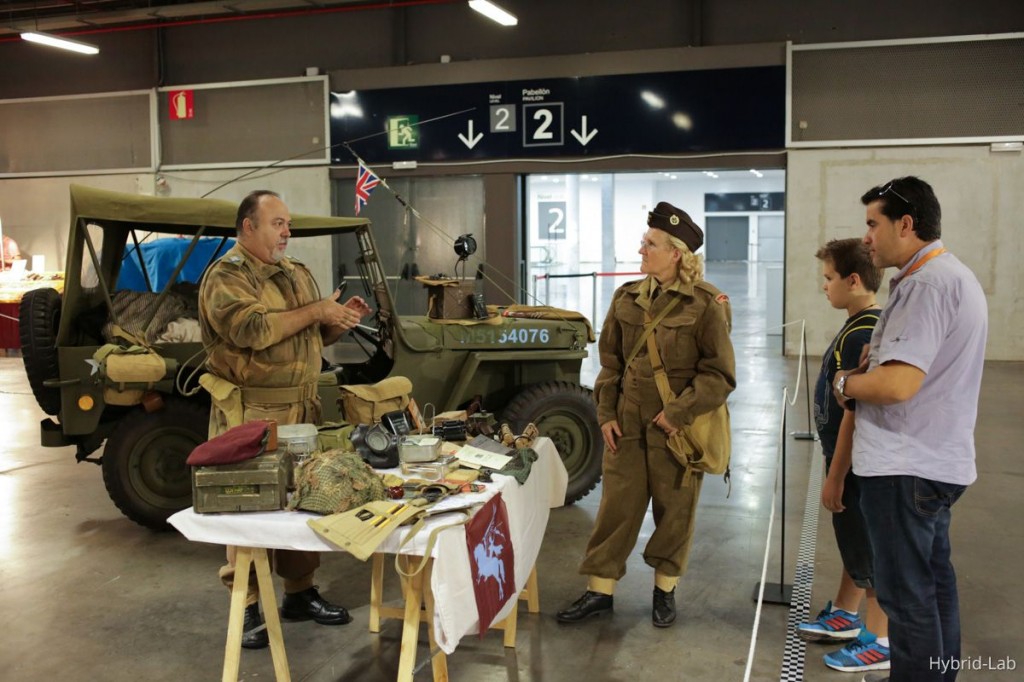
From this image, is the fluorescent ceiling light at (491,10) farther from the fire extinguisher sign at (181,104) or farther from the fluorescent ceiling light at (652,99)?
the fire extinguisher sign at (181,104)

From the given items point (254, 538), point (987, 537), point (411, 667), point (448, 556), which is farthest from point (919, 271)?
point (987, 537)

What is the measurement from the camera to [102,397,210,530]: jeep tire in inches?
192

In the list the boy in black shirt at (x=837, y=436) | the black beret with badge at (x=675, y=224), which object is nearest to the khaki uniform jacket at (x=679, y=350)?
the black beret with badge at (x=675, y=224)

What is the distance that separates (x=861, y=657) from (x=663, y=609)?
746mm

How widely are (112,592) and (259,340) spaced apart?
160cm

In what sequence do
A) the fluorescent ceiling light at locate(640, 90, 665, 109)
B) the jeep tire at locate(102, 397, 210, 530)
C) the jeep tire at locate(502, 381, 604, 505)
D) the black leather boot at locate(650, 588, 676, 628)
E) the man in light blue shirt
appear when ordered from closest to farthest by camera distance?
the man in light blue shirt < the black leather boot at locate(650, 588, 676, 628) < the jeep tire at locate(102, 397, 210, 530) < the jeep tire at locate(502, 381, 604, 505) < the fluorescent ceiling light at locate(640, 90, 665, 109)

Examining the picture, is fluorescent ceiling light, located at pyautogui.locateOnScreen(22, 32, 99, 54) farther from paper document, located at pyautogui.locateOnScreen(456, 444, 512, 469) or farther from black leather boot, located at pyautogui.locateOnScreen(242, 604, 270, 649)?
paper document, located at pyautogui.locateOnScreen(456, 444, 512, 469)

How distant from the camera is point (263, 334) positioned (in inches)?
132

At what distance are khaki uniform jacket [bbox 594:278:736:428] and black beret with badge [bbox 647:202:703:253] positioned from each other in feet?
0.56

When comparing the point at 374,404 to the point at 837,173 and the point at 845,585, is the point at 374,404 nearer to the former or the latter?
the point at 845,585

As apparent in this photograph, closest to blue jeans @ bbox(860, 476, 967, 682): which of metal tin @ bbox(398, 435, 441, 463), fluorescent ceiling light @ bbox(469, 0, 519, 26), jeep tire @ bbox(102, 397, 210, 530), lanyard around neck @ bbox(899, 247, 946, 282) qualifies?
lanyard around neck @ bbox(899, 247, 946, 282)

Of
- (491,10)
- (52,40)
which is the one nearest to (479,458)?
(491,10)

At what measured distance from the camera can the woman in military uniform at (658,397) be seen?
3.47 meters

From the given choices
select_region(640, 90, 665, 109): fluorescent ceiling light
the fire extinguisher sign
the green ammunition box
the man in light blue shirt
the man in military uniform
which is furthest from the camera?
the fire extinguisher sign
